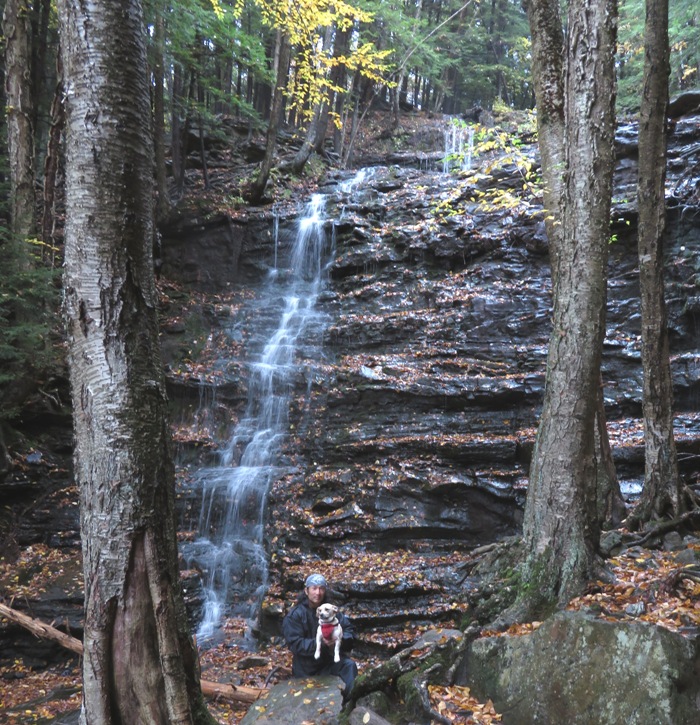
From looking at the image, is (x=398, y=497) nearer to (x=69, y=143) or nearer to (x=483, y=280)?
(x=483, y=280)

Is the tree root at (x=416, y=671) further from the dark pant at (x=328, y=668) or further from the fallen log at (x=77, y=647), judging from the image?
the fallen log at (x=77, y=647)

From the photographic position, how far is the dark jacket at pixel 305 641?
478cm

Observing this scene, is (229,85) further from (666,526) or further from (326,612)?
(326,612)

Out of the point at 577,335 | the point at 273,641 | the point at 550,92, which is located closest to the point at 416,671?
the point at 577,335

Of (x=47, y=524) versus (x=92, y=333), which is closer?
(x=92, y=333)

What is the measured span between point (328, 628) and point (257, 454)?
23.5 feet

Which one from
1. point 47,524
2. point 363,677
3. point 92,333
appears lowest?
point 47,524

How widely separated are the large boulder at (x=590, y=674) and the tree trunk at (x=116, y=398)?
2.00 m

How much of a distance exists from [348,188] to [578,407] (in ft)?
53.6

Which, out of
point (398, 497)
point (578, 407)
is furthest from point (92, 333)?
point (398, 497)

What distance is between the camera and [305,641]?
4.78 metres

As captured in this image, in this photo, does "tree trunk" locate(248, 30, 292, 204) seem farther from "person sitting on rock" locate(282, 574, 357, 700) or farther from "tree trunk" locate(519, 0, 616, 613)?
"person sitting on rock" locate(282, 574, 357, 700)

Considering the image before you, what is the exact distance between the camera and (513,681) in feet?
11.7

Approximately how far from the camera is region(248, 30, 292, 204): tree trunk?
16188 millimetres
